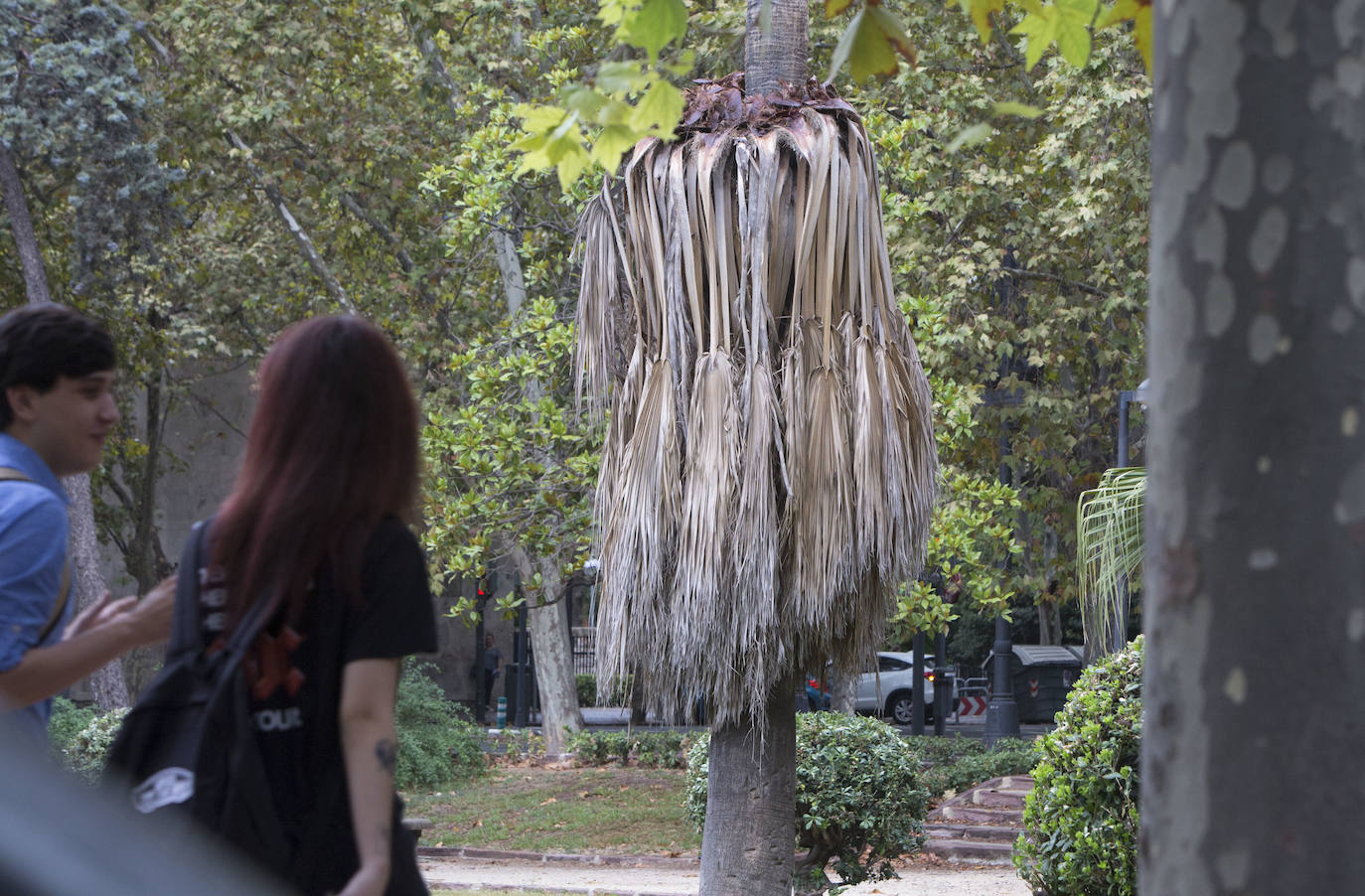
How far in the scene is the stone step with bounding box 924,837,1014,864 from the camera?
12664 millimetres

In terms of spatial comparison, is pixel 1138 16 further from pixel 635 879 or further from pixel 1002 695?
pixel 1002 695

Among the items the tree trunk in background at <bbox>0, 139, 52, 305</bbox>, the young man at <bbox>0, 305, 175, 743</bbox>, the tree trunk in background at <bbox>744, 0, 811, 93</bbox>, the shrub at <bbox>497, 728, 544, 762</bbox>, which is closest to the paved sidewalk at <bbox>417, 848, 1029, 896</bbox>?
the shrub at <bbox>497, 728, 544, 762</bbox>

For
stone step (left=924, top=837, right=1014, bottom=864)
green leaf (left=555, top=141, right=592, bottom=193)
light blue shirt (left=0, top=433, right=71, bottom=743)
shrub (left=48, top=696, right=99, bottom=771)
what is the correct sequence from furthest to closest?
1. shrub (left=48, top=696, right=99, bottom=771)
2. stone step (left=924, top=837, right=1014, bottom=864)
3. green leaf (left=555, top=141, right=592, bottom=193)
4. light blue shirt (left=0, top=433, right=71, bottom=743)

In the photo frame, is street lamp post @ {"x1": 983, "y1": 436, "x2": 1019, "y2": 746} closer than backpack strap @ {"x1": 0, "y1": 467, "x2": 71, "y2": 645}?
No

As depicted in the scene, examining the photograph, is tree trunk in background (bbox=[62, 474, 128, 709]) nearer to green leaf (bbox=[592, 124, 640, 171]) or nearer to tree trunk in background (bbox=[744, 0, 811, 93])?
tree trunk in background (bbox=[744, 0, 811, 93])

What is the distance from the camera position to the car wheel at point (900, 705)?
97.8 feet

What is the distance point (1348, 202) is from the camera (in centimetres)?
168

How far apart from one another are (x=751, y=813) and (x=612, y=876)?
6.07 meters

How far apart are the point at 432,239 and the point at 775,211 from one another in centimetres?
1269

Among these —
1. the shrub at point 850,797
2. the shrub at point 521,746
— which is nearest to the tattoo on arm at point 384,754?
the shrub at point 850,797

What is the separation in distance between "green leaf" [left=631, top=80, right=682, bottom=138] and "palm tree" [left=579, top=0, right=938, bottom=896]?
244 centimetres

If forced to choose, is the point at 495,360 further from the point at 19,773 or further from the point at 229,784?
the point at 19,773

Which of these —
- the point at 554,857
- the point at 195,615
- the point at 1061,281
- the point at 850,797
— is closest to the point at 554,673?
the point at 554,857

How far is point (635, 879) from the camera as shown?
11.7 m
